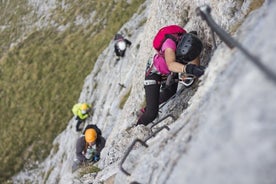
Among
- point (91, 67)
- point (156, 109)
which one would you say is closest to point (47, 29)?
point (91, 67)

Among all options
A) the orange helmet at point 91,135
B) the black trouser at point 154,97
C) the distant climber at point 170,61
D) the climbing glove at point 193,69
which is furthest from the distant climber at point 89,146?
the climbing glove at point 193,69

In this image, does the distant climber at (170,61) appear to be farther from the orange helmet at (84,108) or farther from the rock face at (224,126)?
the orange helmet at (84,108)

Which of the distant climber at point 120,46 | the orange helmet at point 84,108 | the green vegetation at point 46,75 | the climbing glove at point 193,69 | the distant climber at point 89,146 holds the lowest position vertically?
Result: the distant climber at point 89,146

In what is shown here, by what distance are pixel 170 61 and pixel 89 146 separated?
9.42m

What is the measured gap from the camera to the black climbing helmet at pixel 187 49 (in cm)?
1070

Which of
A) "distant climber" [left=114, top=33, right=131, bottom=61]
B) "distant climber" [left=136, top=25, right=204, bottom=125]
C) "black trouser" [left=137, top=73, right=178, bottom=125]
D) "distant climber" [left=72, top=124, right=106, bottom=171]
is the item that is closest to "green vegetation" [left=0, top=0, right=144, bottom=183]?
"distant climber" [left=114, top=33, right=131, bottom=61]

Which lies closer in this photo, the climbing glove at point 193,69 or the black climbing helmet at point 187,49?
the climbing glove at point 193,69

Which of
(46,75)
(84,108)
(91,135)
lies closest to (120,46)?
(84,108)

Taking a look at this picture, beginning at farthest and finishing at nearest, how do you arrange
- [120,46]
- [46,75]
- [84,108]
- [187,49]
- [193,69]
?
[46,75] < [120,46] < [84,108] < [187,49] < [193,69]

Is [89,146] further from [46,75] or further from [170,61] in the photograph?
[46,75]

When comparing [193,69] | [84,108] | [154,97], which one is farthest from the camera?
[84,108]

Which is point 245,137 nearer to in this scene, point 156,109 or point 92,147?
point 156,109

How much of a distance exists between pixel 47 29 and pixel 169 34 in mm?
36047

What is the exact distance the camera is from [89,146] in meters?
19.0
